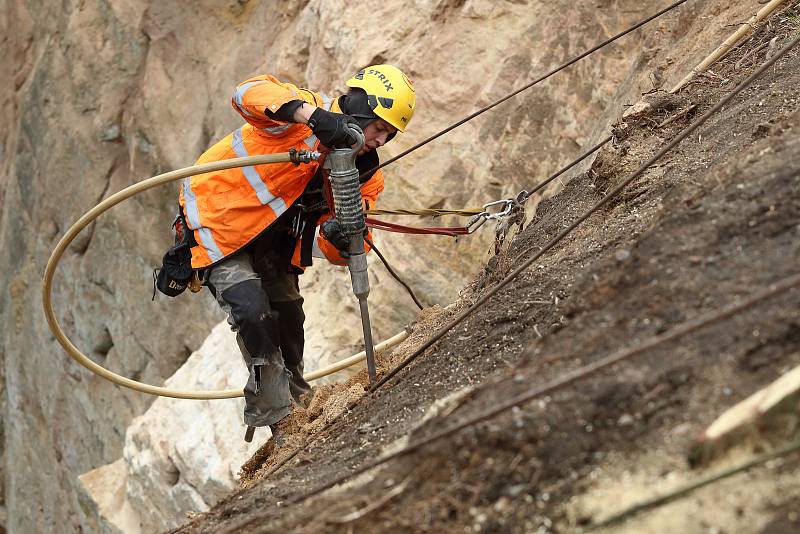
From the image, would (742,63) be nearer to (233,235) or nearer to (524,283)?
(524,283)

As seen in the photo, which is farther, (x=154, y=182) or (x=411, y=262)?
(x=411, y=262)

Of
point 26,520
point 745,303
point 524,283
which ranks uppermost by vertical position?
point 745,303

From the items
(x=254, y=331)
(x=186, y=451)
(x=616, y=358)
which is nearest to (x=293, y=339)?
(x=254, y=331)

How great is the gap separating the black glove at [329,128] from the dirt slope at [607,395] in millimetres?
987

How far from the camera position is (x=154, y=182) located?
4285 millimetres

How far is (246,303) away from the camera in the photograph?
4648mm

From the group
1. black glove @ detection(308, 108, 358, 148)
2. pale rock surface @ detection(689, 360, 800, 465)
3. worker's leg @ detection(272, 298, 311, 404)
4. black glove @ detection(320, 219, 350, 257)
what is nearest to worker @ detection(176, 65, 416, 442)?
black glove @ detection(320, 219, 350, 257)

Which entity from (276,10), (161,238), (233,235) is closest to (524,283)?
(233,235)

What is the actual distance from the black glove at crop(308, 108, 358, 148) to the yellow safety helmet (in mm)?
381

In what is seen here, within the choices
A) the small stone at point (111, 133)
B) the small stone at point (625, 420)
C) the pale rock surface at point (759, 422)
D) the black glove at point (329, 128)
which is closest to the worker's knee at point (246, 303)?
the black glove at point (329, 128)

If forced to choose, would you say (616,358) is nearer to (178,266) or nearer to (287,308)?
(178,266)

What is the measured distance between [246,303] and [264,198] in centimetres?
50

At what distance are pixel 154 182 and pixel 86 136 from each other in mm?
8951

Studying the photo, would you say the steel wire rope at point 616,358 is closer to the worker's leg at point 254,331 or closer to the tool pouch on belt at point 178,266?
the worker's leg at point 254,331
